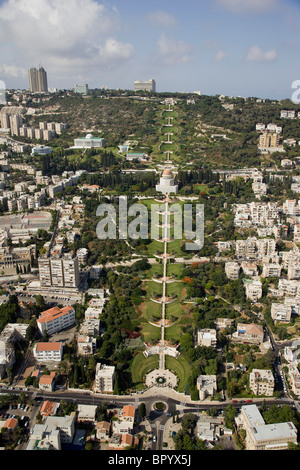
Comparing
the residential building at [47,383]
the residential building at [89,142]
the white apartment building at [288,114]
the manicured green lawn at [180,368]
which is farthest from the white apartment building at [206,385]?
the white apartment building at [288,114]

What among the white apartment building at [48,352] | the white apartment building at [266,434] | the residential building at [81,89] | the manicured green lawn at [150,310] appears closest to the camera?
the white apartment building at [266,434]

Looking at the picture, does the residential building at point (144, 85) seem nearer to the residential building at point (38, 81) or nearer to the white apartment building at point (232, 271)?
the residential building at point (38, 81)

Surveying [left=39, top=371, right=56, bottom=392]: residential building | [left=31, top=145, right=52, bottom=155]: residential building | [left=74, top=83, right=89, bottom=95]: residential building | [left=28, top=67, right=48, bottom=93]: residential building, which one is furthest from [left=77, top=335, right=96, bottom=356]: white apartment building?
[left=28, top=67, right=48, bottom=93]: residential building

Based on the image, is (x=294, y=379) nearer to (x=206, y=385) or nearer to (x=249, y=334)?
(x=249, y=334)

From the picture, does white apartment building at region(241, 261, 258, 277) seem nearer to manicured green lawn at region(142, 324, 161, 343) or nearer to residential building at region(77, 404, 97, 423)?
manicured green lawn at region(142, 324, 161, 343)

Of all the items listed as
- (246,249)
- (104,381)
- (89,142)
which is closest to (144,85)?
(89,142)

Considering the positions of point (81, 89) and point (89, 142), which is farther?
point (81, 89)
